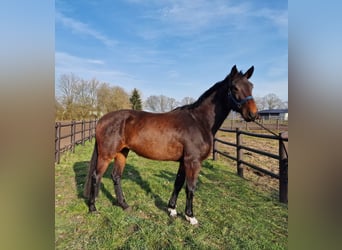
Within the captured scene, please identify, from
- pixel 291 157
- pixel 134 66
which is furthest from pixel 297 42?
pixel 134 66

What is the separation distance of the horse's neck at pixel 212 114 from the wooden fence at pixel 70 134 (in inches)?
128

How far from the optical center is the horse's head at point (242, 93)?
7.32ft

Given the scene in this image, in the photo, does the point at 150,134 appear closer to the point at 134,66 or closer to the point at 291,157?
the point at 134,66

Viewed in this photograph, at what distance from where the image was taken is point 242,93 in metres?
2.30

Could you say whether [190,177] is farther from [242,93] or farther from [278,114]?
[278,114]

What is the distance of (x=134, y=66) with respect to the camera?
9.08 feet

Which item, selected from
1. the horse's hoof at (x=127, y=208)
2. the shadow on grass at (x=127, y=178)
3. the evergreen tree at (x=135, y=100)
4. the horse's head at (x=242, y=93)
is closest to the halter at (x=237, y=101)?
the horse's head at (x=242, y=93)

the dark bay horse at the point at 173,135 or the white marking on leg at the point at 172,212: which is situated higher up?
the dark bay horse at the point at 173,135

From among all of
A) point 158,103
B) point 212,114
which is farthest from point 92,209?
point 158,103

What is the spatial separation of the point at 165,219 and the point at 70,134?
4.84 metres

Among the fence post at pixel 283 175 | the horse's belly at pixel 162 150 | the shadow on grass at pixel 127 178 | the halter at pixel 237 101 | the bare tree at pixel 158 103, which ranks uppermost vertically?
the bare tree at pixel 158 103

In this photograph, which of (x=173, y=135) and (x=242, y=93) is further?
(x=173, y=135)

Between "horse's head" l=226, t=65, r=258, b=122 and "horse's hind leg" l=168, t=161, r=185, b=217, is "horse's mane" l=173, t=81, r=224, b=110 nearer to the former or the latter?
"horse's head" l=226, t=65, r=258, b=122

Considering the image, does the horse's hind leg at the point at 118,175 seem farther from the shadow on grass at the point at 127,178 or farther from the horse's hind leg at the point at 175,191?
the horse's hind leg at the point at 175,191
